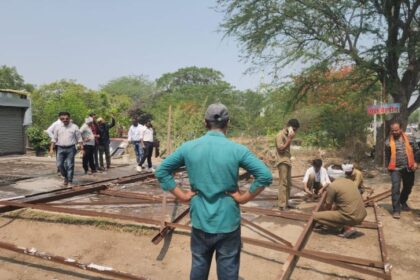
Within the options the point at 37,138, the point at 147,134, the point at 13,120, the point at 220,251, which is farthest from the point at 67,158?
the point at 13,120

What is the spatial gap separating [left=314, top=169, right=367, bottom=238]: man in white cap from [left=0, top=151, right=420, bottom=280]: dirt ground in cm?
25

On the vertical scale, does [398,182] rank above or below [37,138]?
below

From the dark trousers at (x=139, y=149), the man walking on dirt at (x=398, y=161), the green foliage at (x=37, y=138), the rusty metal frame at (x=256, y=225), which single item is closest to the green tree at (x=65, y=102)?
the green foliage at (x=37, y=138)

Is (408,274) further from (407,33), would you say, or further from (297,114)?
(297,114)

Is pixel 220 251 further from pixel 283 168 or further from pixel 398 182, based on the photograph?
pixel 398 182

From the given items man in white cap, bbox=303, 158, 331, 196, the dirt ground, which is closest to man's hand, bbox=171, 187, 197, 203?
→ the dirt ground

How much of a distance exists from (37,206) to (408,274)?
502cm

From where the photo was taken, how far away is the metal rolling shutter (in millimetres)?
16297

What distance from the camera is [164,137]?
1811 centimetres

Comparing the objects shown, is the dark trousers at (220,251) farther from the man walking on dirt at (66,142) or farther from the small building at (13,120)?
the small building at (13,120)

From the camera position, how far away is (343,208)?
5441 mm

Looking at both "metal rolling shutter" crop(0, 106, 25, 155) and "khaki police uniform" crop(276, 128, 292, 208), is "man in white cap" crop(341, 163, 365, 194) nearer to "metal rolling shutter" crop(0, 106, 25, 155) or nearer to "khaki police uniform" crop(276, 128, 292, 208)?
"khaki police uniform" crop(276, 128, 292, 208)

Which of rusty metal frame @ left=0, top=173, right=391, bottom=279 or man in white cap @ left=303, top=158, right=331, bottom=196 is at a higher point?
man in white cap @ left=303, top=158, right=331, bottom=196

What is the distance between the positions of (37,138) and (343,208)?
46.3ft
